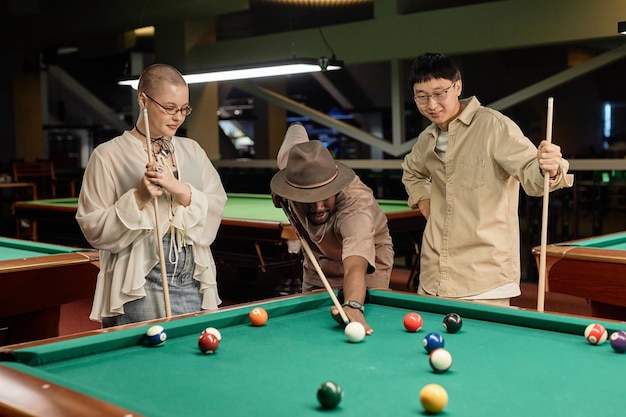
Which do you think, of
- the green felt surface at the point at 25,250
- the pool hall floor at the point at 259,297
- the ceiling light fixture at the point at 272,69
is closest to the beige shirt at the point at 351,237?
the green felt surface at the point at 25,250

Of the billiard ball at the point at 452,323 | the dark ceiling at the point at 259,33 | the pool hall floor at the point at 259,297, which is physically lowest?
the pool hall floor at the point at 259,297

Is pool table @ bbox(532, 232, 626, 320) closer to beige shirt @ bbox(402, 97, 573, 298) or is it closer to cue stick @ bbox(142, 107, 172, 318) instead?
beige shirt @ bbox(402, 97, 573, 298)

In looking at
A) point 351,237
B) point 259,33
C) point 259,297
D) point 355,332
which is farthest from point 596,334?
point 259,33

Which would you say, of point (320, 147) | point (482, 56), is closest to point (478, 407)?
point (320, 147)

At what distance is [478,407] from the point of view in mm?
1479

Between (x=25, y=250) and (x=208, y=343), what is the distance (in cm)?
233

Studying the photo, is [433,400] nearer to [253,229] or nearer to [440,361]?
[440,361]

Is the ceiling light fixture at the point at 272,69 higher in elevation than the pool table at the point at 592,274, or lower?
higher

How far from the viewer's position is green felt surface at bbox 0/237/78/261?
3668 millimetres

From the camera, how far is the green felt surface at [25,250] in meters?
3.67

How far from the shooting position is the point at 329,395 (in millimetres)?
1447

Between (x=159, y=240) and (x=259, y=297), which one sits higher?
(x=159, y=240)

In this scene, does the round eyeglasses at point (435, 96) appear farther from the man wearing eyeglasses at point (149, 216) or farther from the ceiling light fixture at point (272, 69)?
the ceiling light fixture at point (272, 69)

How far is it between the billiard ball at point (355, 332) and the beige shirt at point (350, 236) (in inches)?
19.0
